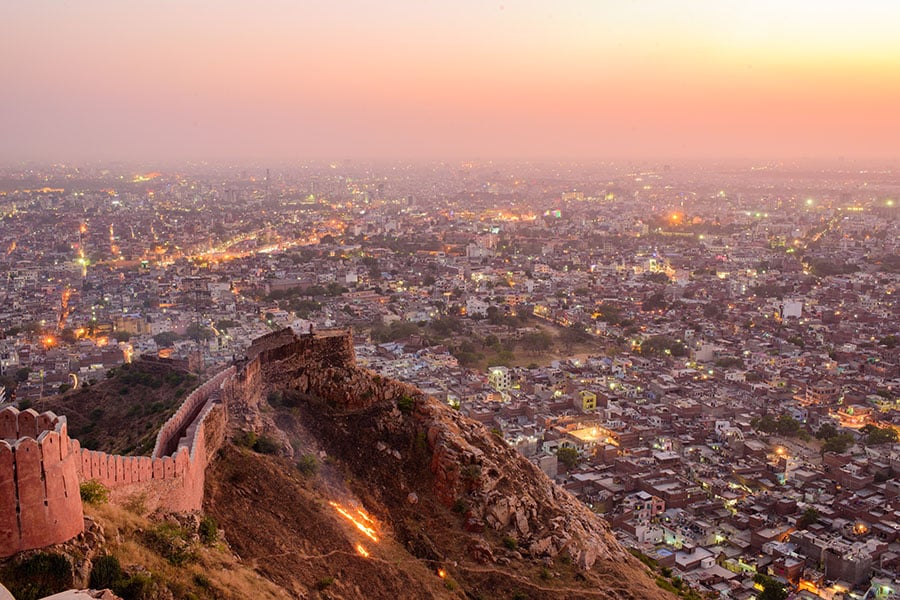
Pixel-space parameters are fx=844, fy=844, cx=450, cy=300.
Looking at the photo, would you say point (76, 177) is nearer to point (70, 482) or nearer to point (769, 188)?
point (769, 188)

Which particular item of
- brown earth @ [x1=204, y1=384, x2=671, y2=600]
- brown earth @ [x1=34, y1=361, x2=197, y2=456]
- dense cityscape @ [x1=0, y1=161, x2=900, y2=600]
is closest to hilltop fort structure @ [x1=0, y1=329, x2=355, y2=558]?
brown earth @ [x1=204, y1=384, x2=671, y2=600]

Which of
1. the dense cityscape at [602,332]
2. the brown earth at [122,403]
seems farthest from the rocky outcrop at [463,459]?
the brown earth at [122,403]

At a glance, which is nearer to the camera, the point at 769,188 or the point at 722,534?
the point at 722,534

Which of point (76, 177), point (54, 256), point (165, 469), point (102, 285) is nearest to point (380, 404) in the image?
point (165, 469)

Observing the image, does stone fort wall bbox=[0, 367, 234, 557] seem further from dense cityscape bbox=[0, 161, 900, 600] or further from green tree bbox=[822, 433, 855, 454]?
green tree bbox=[822, 433, 855, 454]

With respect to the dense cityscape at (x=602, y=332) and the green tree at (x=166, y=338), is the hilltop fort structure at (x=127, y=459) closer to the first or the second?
the dense cityscape at (x=602, y=332)

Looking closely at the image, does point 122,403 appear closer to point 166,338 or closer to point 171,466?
point 171,466

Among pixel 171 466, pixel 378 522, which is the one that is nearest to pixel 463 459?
pixel 378 522
